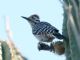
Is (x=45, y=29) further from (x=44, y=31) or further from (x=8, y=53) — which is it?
(x=8, y=53)

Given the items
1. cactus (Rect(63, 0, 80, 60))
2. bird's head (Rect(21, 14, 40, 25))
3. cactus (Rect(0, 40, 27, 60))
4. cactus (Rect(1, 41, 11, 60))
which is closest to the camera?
cactus (Rect(63, 0, 80, 60))

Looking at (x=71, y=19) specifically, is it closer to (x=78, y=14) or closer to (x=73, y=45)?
(x=78, y=14)

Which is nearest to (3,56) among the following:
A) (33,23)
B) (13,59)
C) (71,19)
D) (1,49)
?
(1,49)

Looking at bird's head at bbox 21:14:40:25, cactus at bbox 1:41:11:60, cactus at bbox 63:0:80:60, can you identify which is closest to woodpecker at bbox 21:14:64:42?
bird's head at bbox 21:14:40:25

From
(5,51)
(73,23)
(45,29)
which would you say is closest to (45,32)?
(45,29)

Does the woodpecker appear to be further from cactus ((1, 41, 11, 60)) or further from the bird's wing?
cactus ((1, 41, 11, 60))

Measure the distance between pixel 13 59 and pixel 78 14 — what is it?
132 cm

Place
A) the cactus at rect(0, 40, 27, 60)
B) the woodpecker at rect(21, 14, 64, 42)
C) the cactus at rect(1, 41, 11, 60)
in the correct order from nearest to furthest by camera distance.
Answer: the cactus at rect(0, 40, 27, 60) → the cactus at rect(1, 41, 11, 60) → the woodpecker at rect(21, 14, 64, 42)

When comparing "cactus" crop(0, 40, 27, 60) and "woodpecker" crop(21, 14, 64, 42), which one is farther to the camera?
"woodpecker" crop(21, 14, 64, 42)

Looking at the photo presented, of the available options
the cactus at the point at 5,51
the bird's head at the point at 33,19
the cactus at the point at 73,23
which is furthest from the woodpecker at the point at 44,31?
the cactus at the point at 73,23

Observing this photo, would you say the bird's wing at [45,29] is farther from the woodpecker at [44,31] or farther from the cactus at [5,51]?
the cactus at [5,51]

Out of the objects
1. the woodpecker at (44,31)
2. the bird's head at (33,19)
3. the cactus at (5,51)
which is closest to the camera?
the cactus at (5,51)

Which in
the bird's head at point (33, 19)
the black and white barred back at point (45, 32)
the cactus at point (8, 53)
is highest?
the bird's head at point (33, 19)

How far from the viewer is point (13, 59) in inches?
139
